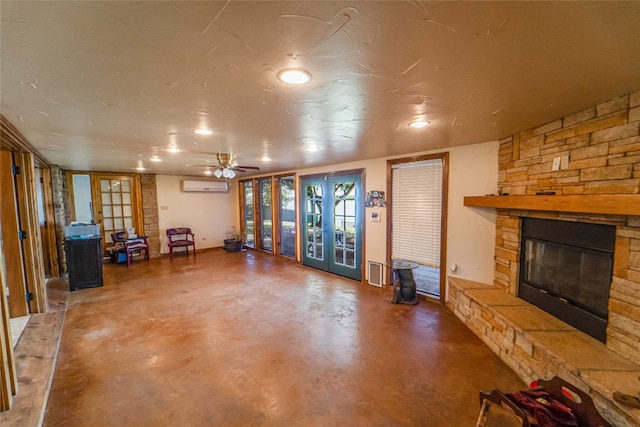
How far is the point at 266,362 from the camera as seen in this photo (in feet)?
7.91

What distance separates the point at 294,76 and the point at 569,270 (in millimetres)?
2793

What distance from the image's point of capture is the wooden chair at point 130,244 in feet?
19.0

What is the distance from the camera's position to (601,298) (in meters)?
2.05

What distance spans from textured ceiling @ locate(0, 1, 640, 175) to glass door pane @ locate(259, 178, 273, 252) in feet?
14.8

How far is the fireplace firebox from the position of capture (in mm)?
2031

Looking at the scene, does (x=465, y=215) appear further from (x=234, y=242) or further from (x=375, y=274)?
(x=234, y=242)

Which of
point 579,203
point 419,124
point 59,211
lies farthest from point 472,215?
point 59,211

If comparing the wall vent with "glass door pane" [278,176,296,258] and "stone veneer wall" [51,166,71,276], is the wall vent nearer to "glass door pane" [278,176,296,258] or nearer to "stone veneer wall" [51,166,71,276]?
"glass door pane" [278,176,296,258]

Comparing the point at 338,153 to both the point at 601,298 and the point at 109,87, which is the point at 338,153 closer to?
the point at 109,87

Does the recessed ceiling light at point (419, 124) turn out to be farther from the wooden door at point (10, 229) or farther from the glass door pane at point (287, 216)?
the wooden door at point (10, 229)

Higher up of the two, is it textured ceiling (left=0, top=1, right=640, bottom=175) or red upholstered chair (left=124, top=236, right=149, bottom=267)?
textured ceiling (left=0, top=1, right=640, bottom=175)

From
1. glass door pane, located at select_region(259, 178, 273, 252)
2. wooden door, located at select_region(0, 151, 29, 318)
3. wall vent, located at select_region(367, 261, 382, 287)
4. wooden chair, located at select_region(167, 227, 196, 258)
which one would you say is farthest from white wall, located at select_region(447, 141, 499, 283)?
wooden chair, located at select_region(167, 227, 196, 258)

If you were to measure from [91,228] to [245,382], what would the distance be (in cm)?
417

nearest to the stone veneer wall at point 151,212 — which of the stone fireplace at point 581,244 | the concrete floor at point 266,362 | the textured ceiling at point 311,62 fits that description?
the concrete floor at point 266,362
